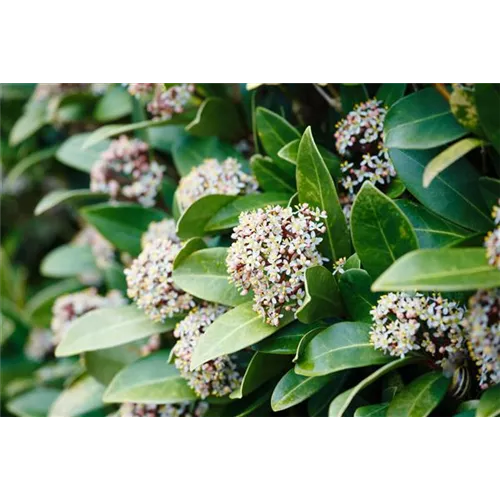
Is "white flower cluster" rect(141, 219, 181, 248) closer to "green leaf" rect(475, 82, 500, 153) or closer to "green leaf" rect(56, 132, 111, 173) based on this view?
"green leaf" rect(56, 132, 111, 173)

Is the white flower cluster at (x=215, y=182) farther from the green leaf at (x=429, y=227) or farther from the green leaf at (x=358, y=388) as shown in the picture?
the green leaf at (x=358, y=388)

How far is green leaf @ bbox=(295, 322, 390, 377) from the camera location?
95 cm

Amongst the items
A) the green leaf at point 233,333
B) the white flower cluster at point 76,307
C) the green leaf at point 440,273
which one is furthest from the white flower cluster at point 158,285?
the green leaf at point 440,273

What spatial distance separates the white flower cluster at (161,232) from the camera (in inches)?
50.9

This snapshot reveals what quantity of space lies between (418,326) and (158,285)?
45cm

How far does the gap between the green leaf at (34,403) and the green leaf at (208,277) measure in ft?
2.72

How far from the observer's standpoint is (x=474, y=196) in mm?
998

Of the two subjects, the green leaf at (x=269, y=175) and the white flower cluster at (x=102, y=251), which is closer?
the green leaf at (x=269, y=175)

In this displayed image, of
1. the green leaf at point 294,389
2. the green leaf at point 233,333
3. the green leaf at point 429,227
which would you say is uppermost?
the green leaf at point 429,227

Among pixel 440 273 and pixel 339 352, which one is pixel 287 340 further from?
pixel 440 273

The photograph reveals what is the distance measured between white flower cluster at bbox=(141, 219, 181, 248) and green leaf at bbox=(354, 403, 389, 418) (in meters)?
0.47

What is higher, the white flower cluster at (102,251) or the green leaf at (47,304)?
the white flower cluster at (102,251)

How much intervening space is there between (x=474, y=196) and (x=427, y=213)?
7 cm

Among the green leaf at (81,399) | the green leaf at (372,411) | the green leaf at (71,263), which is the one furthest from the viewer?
the green leaf at (71,263)
